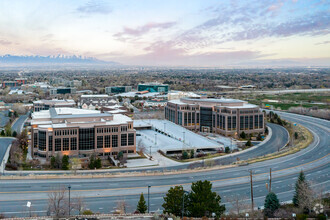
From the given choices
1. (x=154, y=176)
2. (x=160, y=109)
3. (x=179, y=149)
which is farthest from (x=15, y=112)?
(x=154, y=176)

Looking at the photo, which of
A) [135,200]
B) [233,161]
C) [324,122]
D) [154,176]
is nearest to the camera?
[135,200]

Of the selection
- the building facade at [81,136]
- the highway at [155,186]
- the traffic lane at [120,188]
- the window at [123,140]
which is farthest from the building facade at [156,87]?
the traffic lane at [120,188]

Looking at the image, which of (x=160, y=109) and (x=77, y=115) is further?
(x=160, y=109)

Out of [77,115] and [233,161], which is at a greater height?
[77,115]

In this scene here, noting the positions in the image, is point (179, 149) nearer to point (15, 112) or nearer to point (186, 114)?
point (186, 114)

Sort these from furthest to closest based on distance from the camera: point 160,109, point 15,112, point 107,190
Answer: point 160,109, point 15,112, point 107,190

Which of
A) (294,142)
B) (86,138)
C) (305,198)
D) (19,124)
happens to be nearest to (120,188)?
(86,138)

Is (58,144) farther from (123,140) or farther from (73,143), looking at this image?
(123,140)
